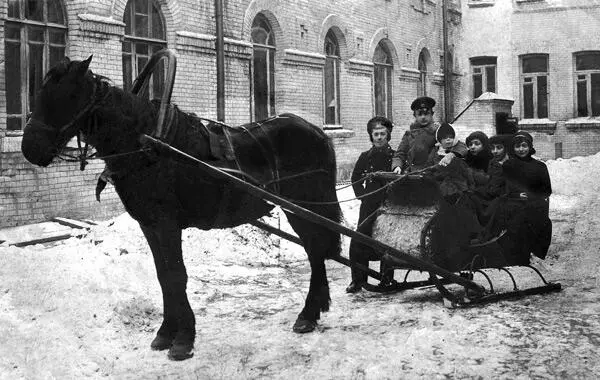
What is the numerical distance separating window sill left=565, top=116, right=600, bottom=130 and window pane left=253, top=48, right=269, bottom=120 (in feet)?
40.5

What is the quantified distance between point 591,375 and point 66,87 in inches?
142

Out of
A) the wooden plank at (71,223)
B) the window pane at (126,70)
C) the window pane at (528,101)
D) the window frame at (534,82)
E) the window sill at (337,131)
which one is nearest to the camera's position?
the wooden plank at (71,223)

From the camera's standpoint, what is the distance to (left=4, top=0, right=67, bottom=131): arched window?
8219mm

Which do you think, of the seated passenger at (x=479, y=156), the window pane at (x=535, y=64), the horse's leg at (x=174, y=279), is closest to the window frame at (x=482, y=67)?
the window pane at (x=535, y=64)

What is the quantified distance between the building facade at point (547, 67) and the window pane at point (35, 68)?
16.0 metres

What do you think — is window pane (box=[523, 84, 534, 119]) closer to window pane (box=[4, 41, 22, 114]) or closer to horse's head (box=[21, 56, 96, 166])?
window pane (box=[4, 41, 22, 114])

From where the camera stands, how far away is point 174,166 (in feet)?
14.1

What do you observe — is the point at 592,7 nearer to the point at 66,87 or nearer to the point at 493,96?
the point at 493,96

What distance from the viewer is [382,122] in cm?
639

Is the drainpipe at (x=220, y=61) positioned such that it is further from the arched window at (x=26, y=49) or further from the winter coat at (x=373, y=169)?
the winter coat at (x=373, y=169)

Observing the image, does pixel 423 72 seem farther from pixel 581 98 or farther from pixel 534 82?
pixel 581 98

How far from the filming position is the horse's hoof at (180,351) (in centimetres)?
429

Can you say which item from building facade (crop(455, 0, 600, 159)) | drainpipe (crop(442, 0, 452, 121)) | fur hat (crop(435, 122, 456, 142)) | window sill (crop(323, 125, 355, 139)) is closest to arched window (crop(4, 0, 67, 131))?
fur hat (crop(435, 122, 456, 142))

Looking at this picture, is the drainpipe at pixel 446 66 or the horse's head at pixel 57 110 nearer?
the horse's head at pixel 57 110
